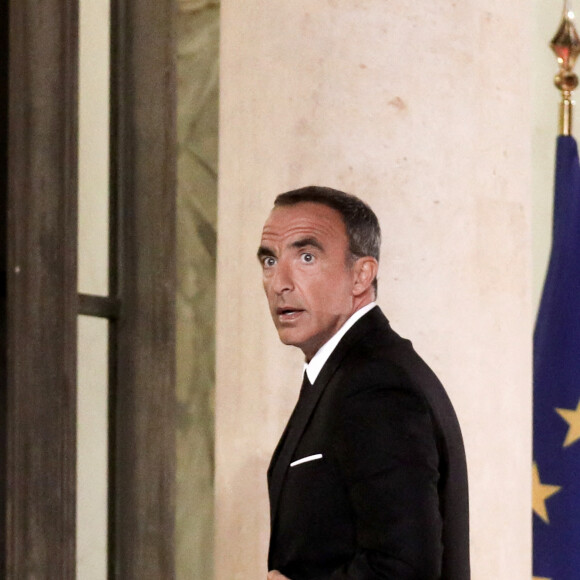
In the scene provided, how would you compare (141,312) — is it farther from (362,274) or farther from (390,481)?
(390,481)

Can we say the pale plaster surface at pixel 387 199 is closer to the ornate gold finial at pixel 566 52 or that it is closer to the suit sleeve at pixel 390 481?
the suit sleeve at pixel 390 481

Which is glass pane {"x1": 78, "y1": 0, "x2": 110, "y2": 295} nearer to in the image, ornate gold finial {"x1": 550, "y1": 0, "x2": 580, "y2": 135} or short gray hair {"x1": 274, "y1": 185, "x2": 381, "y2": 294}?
short gray hair {"x1": 274, "y1": 185, "x2": 381, "y2": 294}

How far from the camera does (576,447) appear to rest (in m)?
3.89

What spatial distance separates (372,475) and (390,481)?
0.03 metres

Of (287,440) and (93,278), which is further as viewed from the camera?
(93,278)

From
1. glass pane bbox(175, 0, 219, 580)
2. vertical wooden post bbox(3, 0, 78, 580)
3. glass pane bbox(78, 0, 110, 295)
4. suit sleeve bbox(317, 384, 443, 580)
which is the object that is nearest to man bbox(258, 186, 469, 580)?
suit sleeve bbox(317, 384, 443, 580)

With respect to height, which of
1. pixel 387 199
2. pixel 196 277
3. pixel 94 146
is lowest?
pixel 196 277

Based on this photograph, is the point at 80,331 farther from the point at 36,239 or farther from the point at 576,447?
Result: the point at 576,447

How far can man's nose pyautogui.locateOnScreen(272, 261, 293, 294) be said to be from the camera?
2.21 m

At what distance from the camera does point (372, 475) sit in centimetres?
199

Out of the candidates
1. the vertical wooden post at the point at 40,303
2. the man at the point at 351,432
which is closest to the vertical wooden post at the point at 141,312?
the vertical wooden post at the point at 40,303

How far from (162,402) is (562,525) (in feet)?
5.10

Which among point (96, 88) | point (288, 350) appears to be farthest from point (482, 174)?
point (96, 88)

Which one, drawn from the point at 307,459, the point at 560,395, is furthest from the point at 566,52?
the point at 307,459
